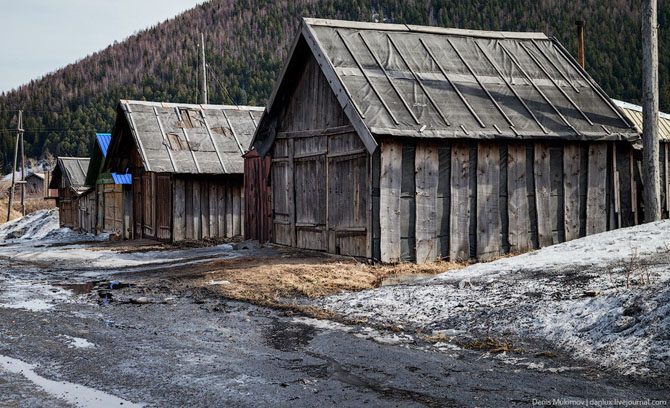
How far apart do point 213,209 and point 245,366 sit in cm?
1953

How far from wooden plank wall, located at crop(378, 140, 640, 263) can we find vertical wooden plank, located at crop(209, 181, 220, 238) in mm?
12580

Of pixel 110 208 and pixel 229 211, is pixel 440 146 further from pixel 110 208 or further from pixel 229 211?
pixel 110 208

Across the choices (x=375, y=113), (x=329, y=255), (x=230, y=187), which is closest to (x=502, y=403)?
(x=375, y=113)

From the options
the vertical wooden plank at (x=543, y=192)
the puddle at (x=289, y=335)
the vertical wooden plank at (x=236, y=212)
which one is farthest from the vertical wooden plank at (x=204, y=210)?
the puddle at (x=289, y=335)

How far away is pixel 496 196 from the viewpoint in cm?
1603

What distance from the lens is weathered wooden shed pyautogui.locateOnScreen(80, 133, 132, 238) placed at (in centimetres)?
3041

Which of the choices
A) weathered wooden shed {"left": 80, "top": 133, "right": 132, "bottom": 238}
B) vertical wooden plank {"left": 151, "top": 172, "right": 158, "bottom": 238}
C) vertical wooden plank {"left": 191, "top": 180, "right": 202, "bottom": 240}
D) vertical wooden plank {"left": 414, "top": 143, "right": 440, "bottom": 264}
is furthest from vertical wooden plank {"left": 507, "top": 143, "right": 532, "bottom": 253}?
weathered wooden shed {"left": 80, "top": 133, "right": 132, "bottom": 238}

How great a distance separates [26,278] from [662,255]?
1175 centimetres

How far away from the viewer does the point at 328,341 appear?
27.9 ft

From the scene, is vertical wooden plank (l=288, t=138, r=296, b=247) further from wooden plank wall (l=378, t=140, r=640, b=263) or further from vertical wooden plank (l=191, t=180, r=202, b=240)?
vertical wooden plank (l=191, t=180, r=202, b=240)

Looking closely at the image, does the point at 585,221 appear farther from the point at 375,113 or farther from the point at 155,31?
the point at 155,31

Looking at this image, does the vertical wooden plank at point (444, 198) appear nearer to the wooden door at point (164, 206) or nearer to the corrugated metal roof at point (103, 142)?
the wooden door at point (164, 206)

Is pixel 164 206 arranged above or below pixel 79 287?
above

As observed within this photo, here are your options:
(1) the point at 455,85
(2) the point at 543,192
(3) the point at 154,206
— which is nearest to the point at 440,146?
(1) the point at 455,85
